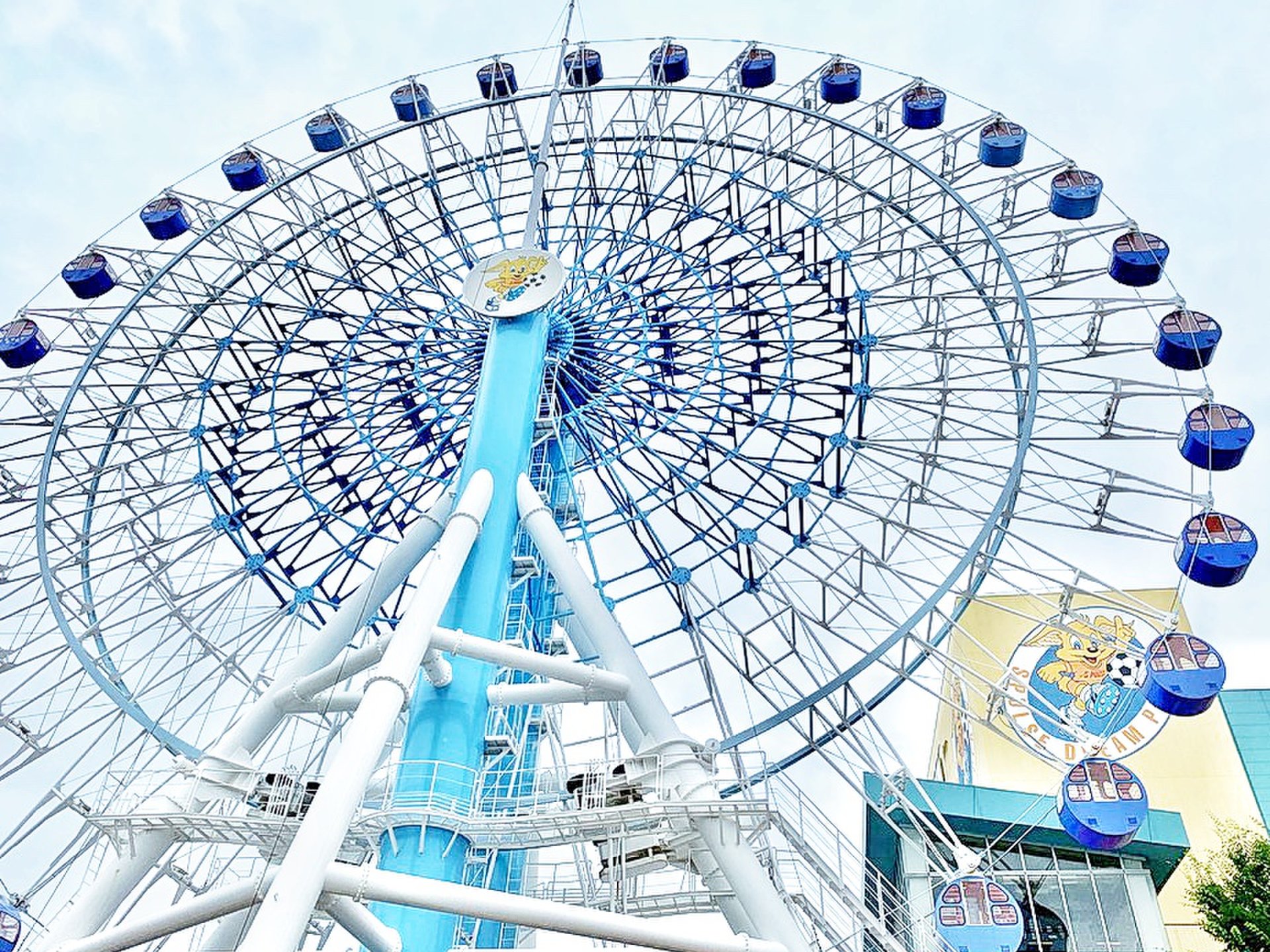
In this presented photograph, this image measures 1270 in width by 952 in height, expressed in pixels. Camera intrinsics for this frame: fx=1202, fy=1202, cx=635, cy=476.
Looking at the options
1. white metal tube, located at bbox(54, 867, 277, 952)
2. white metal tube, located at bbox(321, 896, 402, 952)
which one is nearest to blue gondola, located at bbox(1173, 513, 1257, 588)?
white metal tube, located at bbox(321, 896, 402, 952)

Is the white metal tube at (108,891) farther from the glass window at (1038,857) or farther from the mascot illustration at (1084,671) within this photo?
the mascot illustration at (1084,671)

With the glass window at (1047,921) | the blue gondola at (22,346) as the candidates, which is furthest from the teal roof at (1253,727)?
the blue gondola at (22,346)

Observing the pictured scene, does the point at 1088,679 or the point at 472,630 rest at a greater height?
the point at 1088,679

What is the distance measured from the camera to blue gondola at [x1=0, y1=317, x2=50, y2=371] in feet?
76.2

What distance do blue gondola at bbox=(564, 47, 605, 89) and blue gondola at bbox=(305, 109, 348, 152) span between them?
502 centimetres

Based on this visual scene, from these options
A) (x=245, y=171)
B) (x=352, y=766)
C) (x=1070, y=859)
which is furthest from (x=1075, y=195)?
(x=352, y=766)

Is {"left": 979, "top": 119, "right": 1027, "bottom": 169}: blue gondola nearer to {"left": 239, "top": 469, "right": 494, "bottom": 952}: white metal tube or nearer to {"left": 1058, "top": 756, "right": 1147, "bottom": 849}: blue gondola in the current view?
{"left": 1058, "top": 756, "right": 1147, "bottom": 849}: blue gondola

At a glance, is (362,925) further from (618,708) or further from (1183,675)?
(1183,675)

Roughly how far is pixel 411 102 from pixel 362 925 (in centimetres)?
1901

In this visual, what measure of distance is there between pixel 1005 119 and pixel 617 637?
14.0m

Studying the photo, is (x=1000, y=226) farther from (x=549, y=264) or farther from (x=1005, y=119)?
(x=549, y=264)

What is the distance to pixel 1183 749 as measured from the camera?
34219mm

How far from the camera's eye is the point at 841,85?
24312 millimetres

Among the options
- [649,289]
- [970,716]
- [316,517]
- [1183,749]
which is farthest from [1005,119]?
[1183,749]
